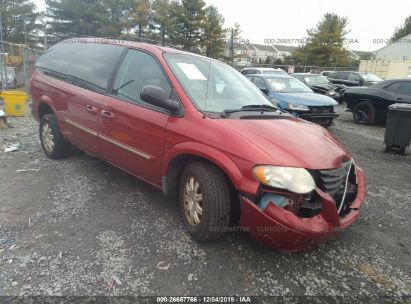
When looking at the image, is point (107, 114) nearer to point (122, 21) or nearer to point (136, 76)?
point (136, 76)

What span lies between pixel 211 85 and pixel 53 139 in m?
2.80

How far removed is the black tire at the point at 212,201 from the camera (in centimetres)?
284

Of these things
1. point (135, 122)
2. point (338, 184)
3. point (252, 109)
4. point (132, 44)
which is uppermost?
point (132, 44)

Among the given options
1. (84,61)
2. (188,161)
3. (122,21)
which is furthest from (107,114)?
(122,21)

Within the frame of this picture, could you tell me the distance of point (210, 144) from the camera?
2926 mm

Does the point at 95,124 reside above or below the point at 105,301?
above

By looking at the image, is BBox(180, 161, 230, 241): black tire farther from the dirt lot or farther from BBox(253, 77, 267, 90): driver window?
BBox(253, 77, 267, 90): driver window

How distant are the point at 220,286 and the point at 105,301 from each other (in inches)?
33.2

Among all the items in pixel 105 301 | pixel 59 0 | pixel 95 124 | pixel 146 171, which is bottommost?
pixel 105 301

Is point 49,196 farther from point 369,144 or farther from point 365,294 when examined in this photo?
point 369,144

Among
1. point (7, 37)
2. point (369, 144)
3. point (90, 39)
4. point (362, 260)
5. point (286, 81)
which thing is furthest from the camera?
point (7, 37)

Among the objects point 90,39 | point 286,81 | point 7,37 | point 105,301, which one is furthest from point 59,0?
point 105,301

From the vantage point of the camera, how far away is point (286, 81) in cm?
1025

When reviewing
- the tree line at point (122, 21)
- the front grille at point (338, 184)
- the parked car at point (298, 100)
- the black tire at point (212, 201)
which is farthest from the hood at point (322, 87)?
the tree line at point (122, 21)
